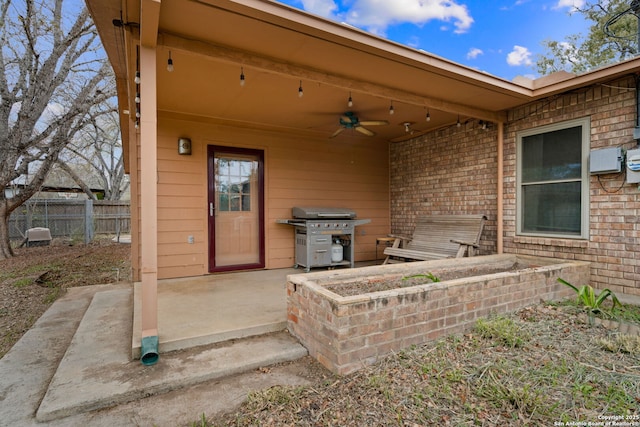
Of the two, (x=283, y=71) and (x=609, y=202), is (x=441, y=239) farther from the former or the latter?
(x=283, y=71)

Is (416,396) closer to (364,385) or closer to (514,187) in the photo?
(364,385)

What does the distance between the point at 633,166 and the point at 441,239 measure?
2.37 metres

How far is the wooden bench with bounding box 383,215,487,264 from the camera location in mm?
4534

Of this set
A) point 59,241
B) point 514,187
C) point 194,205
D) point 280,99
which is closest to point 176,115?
point 194,205

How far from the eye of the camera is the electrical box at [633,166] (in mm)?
3248

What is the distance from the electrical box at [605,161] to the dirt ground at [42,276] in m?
5.92

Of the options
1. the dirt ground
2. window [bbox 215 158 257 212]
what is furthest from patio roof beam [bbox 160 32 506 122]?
the dirt ground

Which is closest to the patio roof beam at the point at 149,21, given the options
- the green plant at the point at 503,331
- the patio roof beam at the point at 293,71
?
the patio roof beam at the point at 293,71

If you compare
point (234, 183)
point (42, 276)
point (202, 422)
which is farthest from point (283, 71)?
point (42, 276)

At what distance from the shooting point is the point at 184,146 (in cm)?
464

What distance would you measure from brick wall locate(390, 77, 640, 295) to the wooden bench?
0.26m

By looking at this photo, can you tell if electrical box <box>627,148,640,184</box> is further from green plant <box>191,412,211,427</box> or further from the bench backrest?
green plant <box>191,412,211,427</box>

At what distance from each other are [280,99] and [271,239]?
2290 mm

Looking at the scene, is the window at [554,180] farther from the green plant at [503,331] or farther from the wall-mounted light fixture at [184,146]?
the wall-mounted light fixture at [184,146]
